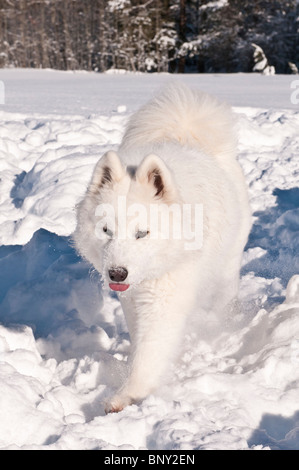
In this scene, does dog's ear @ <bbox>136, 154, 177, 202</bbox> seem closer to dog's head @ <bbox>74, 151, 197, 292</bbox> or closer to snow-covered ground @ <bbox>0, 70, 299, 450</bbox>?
dog's head @ <bbox>74, 151, 197, 292</bbox>

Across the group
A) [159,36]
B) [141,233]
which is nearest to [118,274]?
[141,233]

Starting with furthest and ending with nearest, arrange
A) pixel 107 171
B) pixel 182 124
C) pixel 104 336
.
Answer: pixel 104 336 → pixel 182 124 → pixel 107 171

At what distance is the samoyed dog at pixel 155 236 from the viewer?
2.77 meters

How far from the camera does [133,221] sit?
2.74 meters

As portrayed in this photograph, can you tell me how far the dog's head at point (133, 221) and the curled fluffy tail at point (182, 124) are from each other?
0.83 metres

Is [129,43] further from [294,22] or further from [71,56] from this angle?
[294,22]

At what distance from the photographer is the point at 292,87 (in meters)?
15.9

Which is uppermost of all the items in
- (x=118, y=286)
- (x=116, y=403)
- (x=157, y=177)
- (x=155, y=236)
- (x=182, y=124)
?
(x=182, y=124)

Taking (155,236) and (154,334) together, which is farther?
(154,334)

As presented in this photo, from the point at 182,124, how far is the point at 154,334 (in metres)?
1.51

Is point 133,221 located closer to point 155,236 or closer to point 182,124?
point 155,236

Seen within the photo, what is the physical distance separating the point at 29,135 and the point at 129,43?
1115 inches

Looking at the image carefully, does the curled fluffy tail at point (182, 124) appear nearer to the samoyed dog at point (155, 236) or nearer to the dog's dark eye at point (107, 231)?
the samoyed dog at point (155, 236)
